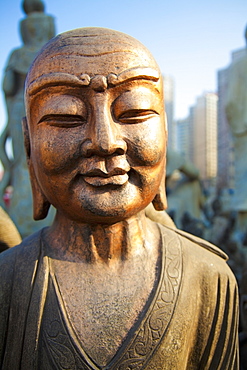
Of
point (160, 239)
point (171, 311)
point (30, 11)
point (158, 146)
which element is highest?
point (30, 11)

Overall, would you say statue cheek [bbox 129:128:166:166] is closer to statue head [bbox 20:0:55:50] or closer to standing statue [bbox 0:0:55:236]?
standing statue [bbox 0:0:55:236]

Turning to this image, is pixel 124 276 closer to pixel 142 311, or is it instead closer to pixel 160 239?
pixel 142 311

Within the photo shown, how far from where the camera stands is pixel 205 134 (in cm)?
1767

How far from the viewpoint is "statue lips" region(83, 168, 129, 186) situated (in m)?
1.25

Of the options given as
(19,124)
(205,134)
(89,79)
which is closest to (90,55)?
(89,79)

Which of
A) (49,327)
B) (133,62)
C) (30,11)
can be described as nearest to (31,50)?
(30,11)

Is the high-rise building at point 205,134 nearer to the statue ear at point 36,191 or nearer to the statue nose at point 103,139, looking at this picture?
the statue ear at point 36,191

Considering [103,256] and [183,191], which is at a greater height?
[103,256]

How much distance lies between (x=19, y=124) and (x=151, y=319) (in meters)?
3.82

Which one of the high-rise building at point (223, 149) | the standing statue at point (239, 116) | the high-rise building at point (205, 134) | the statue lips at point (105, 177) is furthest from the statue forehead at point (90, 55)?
the high-rise building at point (205, 134)

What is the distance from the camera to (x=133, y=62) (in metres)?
1.28

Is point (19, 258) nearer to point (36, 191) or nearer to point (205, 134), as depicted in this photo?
point (36, 191)

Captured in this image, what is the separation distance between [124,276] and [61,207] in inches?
13.7

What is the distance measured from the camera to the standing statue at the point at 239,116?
666 centimetres
